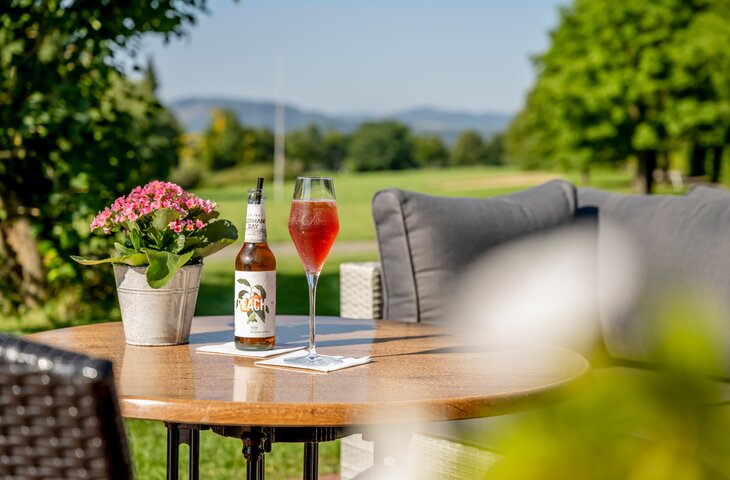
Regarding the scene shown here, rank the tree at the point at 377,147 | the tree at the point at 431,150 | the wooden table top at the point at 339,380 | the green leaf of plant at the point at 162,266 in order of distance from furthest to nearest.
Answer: the tree at the point at 431,150, the tree at the point at 377,147, the green leaf of plant at the point at 162,266, the wooden table top at the point at 339,380

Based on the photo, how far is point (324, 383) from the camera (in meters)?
1.60

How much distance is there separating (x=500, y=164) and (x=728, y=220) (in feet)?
202

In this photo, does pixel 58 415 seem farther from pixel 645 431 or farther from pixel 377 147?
pixel 377 147

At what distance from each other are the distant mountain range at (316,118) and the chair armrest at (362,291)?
79.6 feet

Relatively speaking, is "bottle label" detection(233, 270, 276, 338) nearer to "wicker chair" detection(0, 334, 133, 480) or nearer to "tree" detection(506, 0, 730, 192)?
"wicker chair" detection(0, 334, 133, 480)

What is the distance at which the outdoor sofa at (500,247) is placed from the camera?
3160 millimetres

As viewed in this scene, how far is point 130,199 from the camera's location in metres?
1.86

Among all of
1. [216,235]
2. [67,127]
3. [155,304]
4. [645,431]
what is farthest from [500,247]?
[67,127]

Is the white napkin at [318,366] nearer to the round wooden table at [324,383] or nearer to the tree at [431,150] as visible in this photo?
the round wooden table at [324,383]

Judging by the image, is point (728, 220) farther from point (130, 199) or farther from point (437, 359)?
point (130, 199)

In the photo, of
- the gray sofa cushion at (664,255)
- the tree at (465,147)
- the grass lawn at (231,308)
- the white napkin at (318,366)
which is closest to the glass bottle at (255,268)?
the white napkin at (318,366)

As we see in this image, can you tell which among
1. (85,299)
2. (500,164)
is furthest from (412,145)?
(85,299)

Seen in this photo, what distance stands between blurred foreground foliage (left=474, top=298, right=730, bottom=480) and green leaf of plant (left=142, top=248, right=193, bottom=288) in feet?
4.93

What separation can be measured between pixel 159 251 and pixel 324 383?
1.55ft
